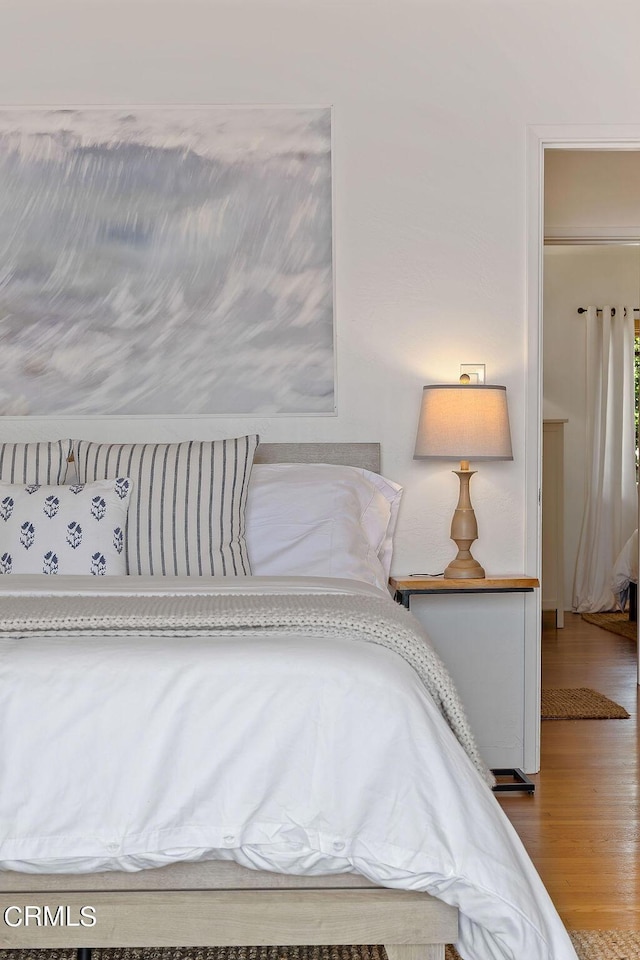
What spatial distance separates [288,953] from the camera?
2.12 metres

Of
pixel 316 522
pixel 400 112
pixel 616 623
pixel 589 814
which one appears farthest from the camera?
pixel 616 623

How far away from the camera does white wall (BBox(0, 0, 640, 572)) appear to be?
3441mm

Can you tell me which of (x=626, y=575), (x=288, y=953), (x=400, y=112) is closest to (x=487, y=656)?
(x=288, y=953)

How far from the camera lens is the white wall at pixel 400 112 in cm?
344

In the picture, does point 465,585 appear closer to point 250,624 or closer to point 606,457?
point 250,624

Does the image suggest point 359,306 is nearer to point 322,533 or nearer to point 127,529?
point 322,533

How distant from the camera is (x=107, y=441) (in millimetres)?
3508

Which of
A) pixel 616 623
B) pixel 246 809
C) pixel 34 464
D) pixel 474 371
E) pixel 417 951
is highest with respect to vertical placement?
pixel 474 371

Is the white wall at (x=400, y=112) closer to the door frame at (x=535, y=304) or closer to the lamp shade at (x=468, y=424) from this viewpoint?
the door frame at (x=535, y=304)

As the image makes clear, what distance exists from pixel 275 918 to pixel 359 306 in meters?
2.24

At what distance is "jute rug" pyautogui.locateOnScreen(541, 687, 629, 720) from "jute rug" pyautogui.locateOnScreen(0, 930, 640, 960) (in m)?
1.83

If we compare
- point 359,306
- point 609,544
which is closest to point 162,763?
point 359,306

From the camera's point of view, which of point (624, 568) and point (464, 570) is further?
point (624, 568)

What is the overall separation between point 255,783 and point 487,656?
181 centimetres
